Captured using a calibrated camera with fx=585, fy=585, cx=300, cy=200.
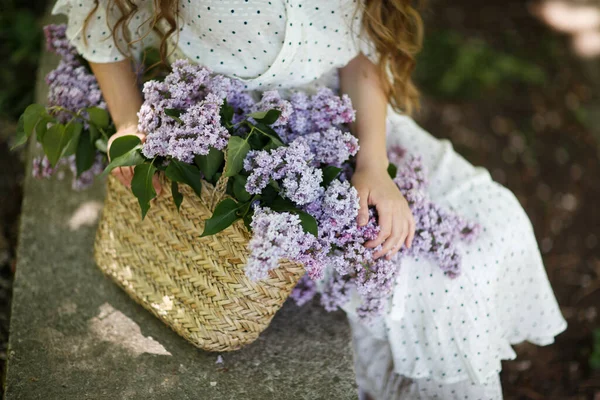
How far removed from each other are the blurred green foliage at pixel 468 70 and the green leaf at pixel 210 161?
2272 millimetres

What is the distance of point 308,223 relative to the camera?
1257 millimetres

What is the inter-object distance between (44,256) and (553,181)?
96.4 inches

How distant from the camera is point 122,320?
171cm

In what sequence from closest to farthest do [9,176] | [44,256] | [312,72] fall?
[312,72]
[44,256]
[9,176]

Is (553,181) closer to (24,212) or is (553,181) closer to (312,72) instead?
(312,72)

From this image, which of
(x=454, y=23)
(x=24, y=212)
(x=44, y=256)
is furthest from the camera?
(x=454, y=23)

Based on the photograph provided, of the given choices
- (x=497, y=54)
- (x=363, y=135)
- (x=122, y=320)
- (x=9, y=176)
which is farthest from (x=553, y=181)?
(x=9, y=176)

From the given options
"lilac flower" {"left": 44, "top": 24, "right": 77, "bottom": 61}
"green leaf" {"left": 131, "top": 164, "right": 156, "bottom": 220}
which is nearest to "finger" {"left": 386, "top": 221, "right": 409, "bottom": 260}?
"green leaf" {"left": 131, "top": 164, "right": 156, "bottom": 220}

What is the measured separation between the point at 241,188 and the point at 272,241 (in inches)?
6.6

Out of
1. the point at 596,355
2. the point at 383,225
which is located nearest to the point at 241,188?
the point at 383,225

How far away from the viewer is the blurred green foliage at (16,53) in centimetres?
261

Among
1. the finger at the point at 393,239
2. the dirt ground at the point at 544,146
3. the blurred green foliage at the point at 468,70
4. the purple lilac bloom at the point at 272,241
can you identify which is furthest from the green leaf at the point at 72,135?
the blurred green foliage at the point at 468,70

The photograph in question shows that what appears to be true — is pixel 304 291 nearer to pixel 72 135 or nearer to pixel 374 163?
pixel 374 163

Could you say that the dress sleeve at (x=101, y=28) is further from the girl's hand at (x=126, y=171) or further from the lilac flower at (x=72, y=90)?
the girl's hand at (x=126, y=171)
